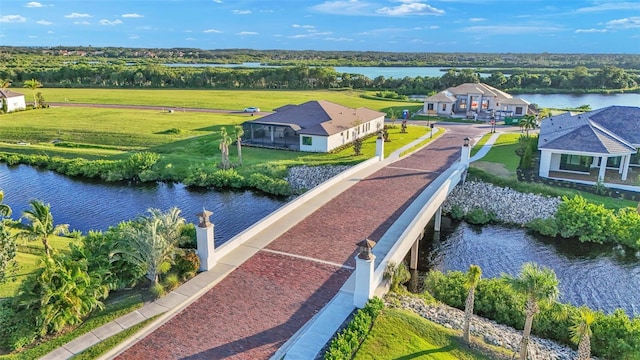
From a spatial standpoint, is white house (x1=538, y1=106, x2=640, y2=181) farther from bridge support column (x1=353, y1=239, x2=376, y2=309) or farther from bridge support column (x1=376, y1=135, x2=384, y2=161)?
bridge support column (x1=353, y1=239, x2=376, y2=309)

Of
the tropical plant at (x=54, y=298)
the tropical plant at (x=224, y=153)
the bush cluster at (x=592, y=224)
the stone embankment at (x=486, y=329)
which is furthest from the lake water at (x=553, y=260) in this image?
the tropical plant at (x=224, y=153)

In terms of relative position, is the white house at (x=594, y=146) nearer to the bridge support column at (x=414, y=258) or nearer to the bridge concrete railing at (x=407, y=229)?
the bridge concrete railing at (x=407, y=229)

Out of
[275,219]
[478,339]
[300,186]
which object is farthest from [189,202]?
[478,339]

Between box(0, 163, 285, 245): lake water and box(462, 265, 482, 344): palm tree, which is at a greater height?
box(462, 265, 482, 344): palm tree

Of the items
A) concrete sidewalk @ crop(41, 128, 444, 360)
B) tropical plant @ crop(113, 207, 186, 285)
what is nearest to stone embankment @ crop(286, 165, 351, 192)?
concrete sidewalk @ crop(41, 128, 444, 360)

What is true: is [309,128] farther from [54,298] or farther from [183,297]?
[54,298]

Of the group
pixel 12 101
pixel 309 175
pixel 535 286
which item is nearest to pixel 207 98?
pixel 12 101
